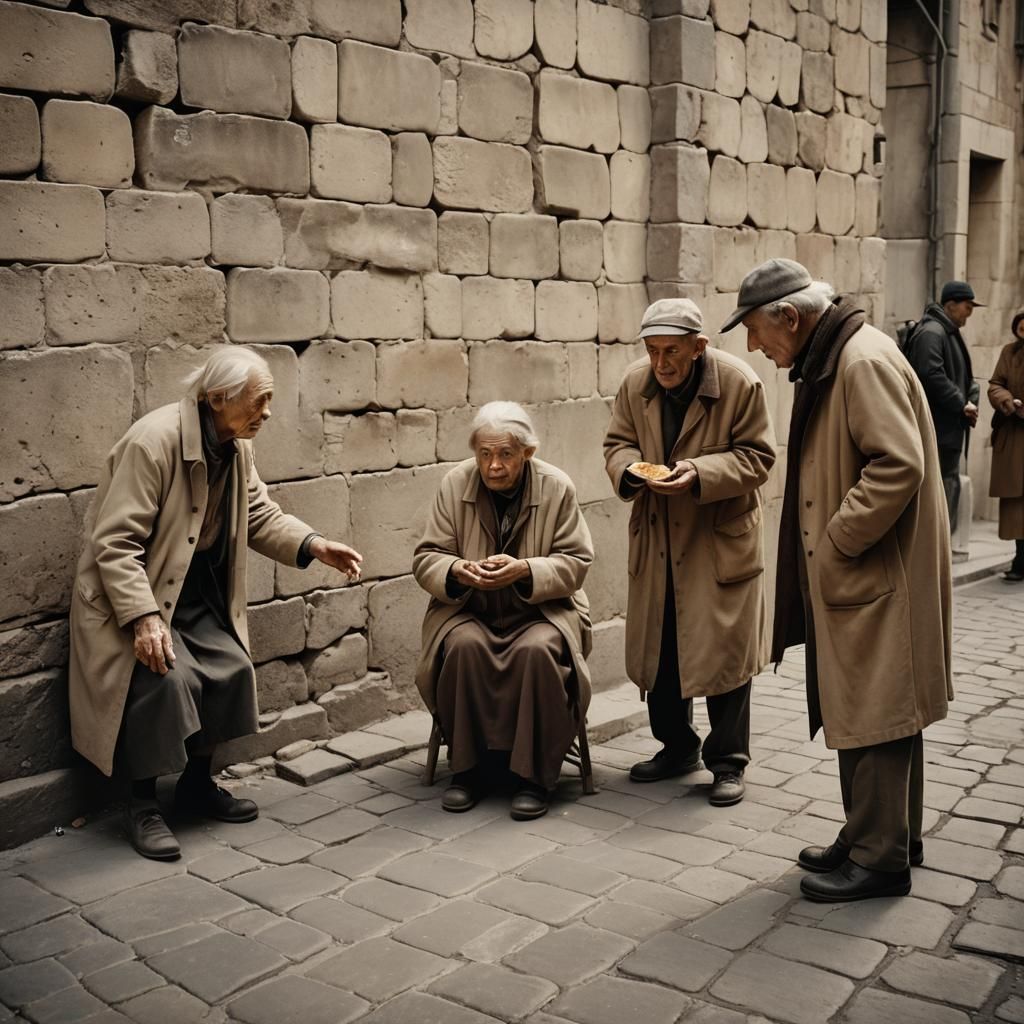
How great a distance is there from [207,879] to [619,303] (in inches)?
167

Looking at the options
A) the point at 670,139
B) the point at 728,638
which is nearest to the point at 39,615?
the point at 728,638

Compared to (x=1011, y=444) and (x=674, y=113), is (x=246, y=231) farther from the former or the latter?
(x=1011, y=444)

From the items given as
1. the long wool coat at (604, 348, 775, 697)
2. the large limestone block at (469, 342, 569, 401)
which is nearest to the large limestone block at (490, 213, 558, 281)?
the large limestone block at (469, 342, 569, 401)

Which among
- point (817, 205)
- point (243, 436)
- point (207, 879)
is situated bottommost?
point (207, 879)

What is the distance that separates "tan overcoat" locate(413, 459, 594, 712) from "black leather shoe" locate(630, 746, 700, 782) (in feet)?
1.66

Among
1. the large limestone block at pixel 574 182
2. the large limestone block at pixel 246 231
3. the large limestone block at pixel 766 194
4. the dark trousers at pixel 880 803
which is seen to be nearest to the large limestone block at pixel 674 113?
the large limestone block at pixel 574 182

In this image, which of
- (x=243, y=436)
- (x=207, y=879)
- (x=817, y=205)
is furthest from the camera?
(x=817, y=205)

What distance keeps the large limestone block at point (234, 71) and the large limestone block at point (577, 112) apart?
171 centimetres

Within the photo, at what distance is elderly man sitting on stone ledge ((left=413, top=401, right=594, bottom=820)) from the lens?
16.9 feet

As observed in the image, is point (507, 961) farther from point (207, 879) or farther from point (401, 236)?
point (401, 236)

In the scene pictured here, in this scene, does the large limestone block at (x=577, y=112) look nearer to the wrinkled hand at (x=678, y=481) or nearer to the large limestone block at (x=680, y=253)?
the large limestone block at (x=680, y=253)

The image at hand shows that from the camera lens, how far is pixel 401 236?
6.14 metres

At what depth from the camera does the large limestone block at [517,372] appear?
662 centimetres

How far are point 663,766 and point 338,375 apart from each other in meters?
2.29
